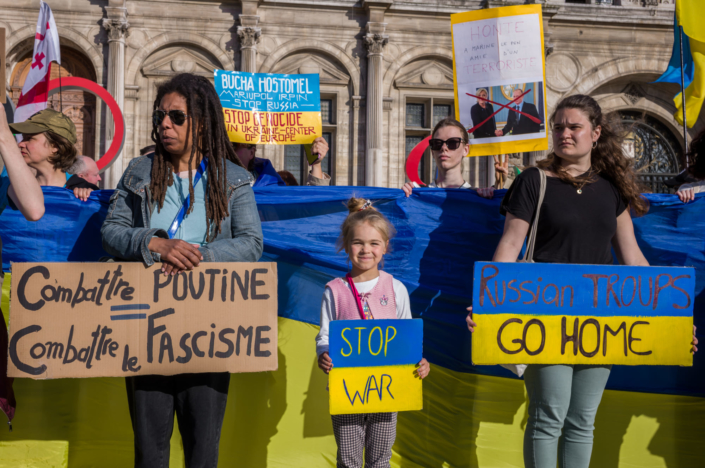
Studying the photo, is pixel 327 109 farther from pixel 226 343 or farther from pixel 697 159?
pixel 226 343

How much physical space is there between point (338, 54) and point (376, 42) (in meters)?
0.79

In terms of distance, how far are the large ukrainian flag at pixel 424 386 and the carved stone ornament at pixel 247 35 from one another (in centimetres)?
884

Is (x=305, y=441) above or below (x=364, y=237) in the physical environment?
below

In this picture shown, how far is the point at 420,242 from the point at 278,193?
83 cm

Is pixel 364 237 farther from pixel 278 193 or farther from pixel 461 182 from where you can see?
pixel 461 182

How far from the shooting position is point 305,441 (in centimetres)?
297

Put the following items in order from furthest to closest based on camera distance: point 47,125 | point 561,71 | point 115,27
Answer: point 561,71 < point 115,27 < point 47,125

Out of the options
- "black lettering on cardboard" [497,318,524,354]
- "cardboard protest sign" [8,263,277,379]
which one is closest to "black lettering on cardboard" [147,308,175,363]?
"cardboard protest sign" [8,263,277,379]

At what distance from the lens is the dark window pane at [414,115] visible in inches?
481

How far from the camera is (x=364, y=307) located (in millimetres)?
2439

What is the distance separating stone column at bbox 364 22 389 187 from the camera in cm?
1136

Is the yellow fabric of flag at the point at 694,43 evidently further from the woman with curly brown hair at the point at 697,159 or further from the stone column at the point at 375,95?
the stone column at the point at 375,95

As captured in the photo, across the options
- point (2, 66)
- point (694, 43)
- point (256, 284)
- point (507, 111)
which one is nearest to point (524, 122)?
point (507, 111)

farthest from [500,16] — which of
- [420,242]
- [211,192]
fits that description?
[211,192]
